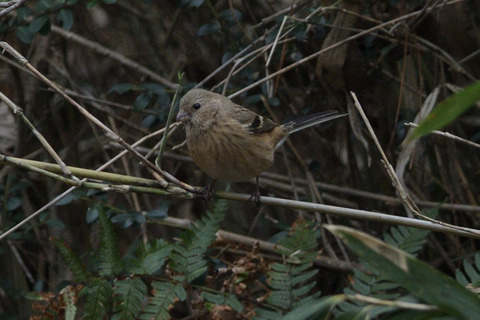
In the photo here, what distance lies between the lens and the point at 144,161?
7.84ft

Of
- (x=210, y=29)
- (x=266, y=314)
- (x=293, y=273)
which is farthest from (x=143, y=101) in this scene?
(x=266, y=314)

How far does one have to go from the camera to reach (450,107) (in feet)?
4.73

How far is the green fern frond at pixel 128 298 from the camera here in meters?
3.10

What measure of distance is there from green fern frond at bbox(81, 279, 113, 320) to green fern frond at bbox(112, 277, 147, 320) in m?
0.04

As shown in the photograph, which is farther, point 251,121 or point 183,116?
point 251,121

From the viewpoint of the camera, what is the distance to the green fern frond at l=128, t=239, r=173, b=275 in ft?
10.7

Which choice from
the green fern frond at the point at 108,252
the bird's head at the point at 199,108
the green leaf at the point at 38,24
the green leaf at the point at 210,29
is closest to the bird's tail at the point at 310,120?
the bird's head at the point at 199,108

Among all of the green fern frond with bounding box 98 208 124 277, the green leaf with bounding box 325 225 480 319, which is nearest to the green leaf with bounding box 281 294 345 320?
the green leaf with bounding box 325 225 480 319

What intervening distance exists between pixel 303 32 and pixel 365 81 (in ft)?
1.86

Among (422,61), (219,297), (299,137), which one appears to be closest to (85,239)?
(299,137)

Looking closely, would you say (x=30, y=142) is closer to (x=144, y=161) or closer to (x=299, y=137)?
(x=299, y=137)

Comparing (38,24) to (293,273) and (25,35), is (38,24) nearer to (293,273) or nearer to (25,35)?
(25,35)

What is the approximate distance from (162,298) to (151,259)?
0.81 ft

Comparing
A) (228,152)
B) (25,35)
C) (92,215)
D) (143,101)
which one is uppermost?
(25,35)
